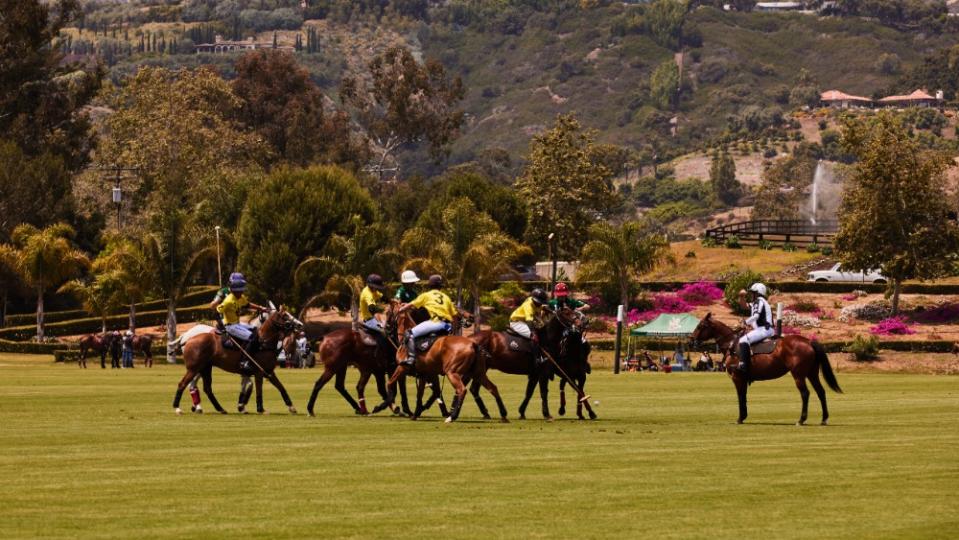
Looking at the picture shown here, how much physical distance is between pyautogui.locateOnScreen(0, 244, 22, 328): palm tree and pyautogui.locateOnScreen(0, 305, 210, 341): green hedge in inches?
132

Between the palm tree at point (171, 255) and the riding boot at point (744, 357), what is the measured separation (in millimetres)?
49523

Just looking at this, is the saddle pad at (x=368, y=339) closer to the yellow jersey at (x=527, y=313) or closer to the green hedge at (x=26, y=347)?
the yellow jersey at (x=527, y=313)

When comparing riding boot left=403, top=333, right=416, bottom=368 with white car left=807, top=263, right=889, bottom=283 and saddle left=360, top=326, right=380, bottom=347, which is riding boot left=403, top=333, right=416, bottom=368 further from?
white car left=807, top=263, right=889, bottom=283

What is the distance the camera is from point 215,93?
143875mm

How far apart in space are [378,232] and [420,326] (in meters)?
55.5

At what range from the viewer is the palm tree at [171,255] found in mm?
77812

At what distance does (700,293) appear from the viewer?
3829 inches

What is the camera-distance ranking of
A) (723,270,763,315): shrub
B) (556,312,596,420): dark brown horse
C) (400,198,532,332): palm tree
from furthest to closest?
1. (723,270,763,315): shrub
2. (400,198,532,332): palm tree
3. (556,312,596,420): dark brown horse

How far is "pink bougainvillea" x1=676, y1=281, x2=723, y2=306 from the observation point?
96.3 meters

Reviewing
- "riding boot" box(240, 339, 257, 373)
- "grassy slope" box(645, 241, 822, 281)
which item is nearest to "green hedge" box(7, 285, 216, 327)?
"grassy slope" box(645, 241, 822, 281)

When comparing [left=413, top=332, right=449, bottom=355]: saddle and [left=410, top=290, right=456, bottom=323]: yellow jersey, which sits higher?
[left=410, top=290, right=456, bottom=323]: yellow jersey

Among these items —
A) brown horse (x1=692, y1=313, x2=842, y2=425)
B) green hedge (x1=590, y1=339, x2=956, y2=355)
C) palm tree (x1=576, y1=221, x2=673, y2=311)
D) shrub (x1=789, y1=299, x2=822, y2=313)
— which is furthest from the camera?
palm tree (x1=576, y1=221, x2=673, y2=311)

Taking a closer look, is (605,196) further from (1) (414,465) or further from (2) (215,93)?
(1) (414,465)

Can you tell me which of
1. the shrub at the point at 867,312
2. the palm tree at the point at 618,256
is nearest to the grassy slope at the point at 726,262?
the palm tree at the point at 618,256
